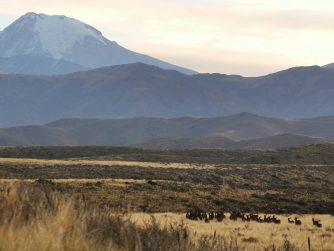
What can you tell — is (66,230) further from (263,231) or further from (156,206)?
(156,206)

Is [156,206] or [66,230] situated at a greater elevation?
[66,230]

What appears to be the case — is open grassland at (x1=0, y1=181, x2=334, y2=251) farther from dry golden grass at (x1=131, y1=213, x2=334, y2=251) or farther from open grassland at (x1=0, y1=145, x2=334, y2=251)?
dry golden grass at (x1=131, y1=213, x2=334, y2=251)

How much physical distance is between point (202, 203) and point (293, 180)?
31254 mm

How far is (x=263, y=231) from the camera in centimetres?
2416

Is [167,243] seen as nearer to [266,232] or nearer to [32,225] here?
[32,225]

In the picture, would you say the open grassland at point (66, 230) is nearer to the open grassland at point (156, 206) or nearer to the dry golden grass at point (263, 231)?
the open grassland at point (156, 206)

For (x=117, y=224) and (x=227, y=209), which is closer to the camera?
(x=117, y=224)

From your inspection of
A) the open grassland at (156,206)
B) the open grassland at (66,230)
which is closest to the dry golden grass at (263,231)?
the open grassland at (156,206)

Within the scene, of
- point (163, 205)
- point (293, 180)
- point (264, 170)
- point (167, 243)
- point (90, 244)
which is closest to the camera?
point (90, 244)

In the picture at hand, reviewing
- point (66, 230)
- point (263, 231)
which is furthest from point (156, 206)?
point (66, 230)

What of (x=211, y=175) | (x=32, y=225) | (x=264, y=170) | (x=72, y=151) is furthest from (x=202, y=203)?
(x=72, y=151)

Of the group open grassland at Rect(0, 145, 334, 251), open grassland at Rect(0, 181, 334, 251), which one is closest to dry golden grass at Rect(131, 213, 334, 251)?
open grassland at Rect(0, 145, 334, 251)

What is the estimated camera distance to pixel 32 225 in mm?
8438

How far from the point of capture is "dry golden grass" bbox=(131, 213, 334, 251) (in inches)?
821
